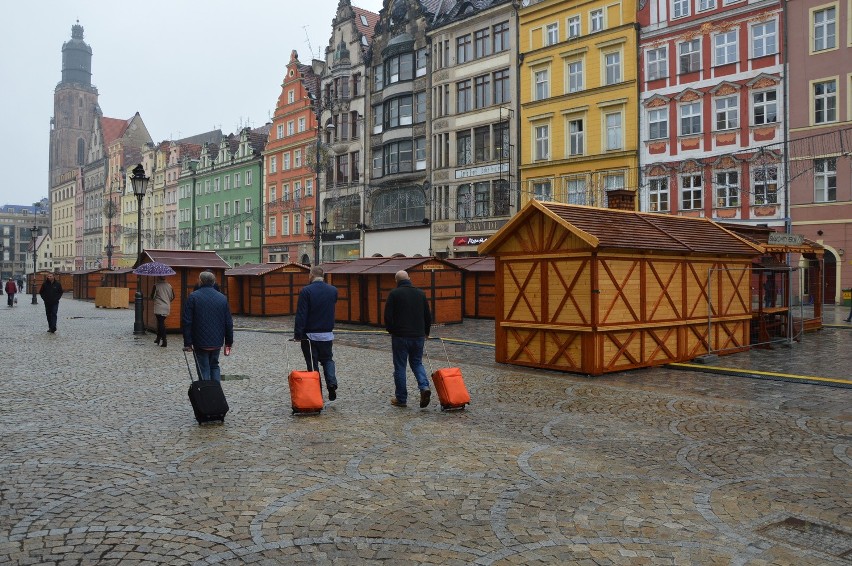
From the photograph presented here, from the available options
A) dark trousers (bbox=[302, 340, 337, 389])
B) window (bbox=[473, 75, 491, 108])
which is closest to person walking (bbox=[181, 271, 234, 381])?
dark trousers (bbox=[302, 340, 337, 389])

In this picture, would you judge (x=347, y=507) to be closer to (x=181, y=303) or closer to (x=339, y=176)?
(x=181, y=303)

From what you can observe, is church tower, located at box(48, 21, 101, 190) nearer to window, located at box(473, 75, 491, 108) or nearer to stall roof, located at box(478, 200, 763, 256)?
window, located at box(473, 75, 491, 108)

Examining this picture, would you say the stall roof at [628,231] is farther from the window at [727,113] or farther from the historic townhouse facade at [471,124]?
the historic townhouse facade at [471,124]

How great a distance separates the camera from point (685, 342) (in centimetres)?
1528

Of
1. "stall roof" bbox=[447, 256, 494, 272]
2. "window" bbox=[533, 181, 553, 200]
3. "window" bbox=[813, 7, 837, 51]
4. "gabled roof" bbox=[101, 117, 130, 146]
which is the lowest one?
"stall roof" bbox=[447, 256, 494, 272]

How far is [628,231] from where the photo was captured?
1443cm

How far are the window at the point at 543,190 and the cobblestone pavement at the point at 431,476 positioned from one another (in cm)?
3077

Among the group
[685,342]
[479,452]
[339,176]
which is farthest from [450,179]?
[479,452]

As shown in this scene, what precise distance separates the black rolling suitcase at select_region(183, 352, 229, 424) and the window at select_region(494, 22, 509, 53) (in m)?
39.8

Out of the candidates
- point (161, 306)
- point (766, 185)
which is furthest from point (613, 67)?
point (161, 306)

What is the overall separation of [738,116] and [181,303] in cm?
2661

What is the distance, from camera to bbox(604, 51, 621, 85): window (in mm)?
39188

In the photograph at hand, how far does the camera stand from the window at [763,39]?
33.3 m

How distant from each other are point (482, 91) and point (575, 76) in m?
6.91
